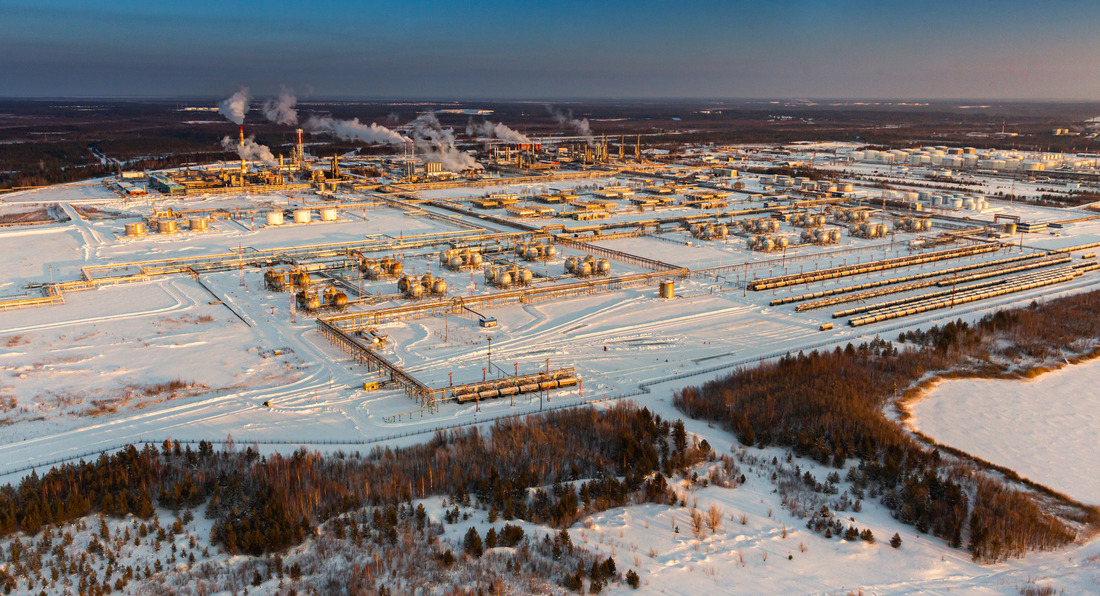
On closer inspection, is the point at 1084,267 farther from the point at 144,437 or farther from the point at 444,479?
the point at 144,437

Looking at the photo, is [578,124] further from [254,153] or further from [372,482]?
[372,482]

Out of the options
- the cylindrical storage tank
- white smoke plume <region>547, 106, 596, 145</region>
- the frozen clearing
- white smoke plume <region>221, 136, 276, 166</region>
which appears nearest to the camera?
the frozen clearing

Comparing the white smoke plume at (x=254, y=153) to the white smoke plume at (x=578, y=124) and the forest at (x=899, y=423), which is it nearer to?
the white smoke plume at (x=578, y=124)

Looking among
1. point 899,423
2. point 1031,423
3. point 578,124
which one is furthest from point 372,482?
point 578,124

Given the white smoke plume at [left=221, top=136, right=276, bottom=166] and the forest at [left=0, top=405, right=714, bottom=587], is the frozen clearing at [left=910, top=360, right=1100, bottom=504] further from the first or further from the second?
the white smoke plume at [left=221, top=136, right=276, bottom=166]

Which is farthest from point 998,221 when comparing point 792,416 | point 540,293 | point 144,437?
point 144,437

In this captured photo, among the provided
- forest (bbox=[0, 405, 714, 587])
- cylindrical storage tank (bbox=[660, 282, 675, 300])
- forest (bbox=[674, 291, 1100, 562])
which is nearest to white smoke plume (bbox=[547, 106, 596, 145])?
cylindrical storage tank (bbox=[660, 282, 675, 300])
